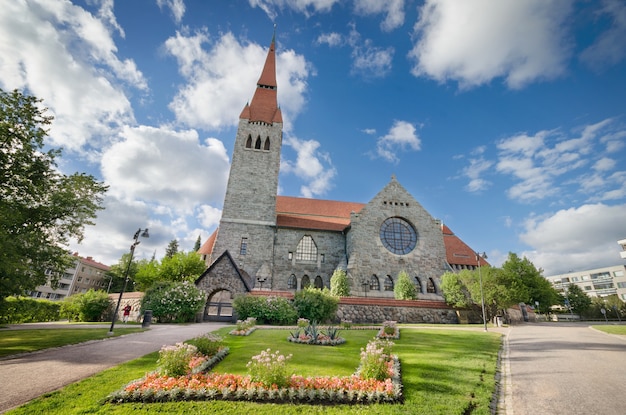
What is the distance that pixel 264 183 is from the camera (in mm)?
31828

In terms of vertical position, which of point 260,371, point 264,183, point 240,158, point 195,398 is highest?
point 240,158

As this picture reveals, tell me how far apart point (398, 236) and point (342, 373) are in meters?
24.4

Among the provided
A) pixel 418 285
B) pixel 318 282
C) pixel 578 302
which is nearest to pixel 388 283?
pixel 418 285

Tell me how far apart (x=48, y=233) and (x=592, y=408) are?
20.8 m

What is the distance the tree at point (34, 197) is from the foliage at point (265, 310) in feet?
31.2

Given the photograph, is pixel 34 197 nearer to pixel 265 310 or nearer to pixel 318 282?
pixel 265 310

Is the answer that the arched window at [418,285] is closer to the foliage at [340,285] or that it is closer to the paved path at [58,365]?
the foliage at [340,285]

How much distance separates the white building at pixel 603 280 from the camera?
60.2 metres

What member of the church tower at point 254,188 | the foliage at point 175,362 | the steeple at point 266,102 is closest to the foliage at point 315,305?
the church tower at point 254,188

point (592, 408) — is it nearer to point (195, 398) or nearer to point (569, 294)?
point (195, 398)

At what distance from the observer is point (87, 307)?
71.5ft

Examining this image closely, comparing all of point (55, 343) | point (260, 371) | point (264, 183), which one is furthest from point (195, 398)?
point (264, 183)

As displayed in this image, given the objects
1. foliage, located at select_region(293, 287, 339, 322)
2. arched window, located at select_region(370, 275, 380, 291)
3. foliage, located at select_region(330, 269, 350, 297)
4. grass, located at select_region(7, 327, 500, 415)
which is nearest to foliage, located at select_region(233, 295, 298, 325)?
foliage, located at select_region(293, 287, 339, 322)

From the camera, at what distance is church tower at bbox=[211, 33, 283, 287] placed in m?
28.5
